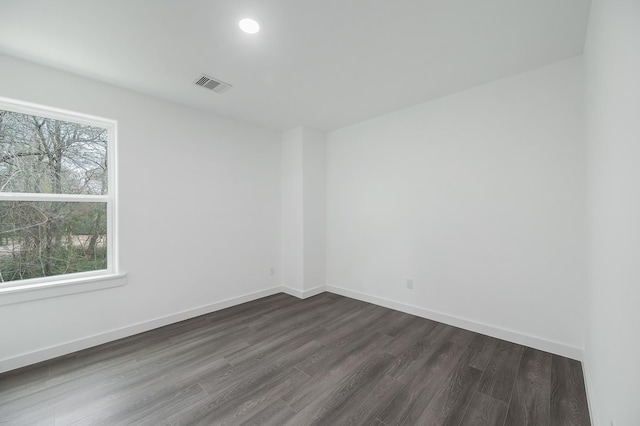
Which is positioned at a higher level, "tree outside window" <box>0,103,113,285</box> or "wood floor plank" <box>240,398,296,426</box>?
"tree outside window" <box>0,103,113,285</box>

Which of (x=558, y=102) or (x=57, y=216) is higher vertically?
(x=558, y=102)

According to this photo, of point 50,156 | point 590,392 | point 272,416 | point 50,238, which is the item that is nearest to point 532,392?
point 590,392

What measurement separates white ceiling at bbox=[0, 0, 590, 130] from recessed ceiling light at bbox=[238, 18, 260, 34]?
0.04m

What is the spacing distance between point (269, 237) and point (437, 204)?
250cm

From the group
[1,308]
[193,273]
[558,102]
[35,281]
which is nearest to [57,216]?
[35,281]

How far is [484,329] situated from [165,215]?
376cm

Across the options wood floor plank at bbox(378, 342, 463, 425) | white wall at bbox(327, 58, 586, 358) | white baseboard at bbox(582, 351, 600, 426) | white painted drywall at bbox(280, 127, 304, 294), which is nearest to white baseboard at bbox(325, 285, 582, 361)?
white wall at bbox(327, 58, 586, 358)

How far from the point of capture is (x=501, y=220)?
2.62 metres

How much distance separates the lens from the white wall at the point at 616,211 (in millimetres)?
906

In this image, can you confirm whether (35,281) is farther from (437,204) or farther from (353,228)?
(437,204)

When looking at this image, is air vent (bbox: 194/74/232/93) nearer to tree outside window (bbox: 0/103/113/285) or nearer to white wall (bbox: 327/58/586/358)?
tree outside window (bbox: 0/103/113/285)

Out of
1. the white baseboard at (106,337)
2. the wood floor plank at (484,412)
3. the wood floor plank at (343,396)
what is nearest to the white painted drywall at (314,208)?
the white baseboard at (106,337)

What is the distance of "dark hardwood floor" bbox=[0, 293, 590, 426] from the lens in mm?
1661

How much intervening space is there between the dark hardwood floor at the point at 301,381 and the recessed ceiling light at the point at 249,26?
2.65m
